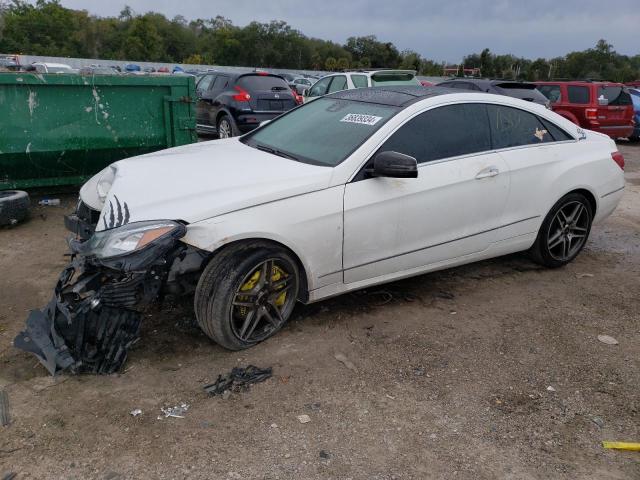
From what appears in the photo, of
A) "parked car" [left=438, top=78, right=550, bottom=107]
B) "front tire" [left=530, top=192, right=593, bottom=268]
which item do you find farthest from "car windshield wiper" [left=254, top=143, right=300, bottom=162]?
"parked car" [left=438, top=78, right=550, bottom=107]

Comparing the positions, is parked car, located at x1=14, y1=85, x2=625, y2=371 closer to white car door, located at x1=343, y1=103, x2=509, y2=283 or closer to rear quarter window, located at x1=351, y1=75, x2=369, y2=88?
white car door, located at x1=343, y1=103, x2=509, y2=283

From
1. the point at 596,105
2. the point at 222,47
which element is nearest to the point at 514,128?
the point at 596,105

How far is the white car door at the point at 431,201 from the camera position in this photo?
3.65 metres

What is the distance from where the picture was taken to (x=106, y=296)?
3.02 m

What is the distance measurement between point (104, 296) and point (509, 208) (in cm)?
309

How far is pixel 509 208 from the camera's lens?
4383 mm

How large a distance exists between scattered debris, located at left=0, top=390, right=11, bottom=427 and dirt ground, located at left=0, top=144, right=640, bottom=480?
0.10 feet

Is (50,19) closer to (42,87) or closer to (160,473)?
(42,87)

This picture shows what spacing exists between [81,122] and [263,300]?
4.02m

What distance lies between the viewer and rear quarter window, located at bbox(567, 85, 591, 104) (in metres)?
12.8

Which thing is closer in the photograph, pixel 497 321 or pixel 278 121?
pixel 497 321

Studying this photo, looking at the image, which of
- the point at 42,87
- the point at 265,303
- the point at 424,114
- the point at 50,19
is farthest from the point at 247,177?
the point at 50,19

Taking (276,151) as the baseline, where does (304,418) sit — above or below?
below

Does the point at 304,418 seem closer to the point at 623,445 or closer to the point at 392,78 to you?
the point at 623,445
